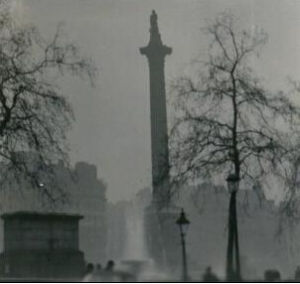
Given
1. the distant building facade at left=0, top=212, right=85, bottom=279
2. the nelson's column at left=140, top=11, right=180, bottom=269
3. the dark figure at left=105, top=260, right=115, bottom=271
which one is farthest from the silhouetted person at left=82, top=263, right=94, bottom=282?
the nelson's column at left=140, top=11, right=180, bottom=269

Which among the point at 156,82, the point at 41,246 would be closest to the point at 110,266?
the point at 41,246

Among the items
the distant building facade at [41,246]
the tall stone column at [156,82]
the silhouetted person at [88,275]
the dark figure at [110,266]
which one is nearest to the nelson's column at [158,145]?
the tall stone column at [156,82]

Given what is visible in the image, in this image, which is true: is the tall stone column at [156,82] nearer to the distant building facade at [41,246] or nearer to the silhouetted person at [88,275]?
the distant building facade at [41,246]

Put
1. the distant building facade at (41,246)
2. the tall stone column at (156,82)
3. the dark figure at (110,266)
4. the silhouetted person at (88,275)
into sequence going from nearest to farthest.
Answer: the silhouetted person at (88,275)
the dark figure at (110,266)
the distant building facade at (41,246)
the tall stone column at (156,82)

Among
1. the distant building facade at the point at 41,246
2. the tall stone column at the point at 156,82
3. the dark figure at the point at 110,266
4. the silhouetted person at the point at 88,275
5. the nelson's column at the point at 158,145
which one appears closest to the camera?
the silhouetted person at the point at 88,275

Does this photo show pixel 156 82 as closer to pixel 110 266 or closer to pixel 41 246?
pixel 41 246

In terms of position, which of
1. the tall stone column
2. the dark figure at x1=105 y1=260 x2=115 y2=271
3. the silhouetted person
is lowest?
the silhouetted person

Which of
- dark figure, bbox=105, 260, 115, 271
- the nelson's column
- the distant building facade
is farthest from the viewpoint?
the nelson's column

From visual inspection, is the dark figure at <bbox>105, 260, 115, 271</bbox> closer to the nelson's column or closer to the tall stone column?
the nelson's column

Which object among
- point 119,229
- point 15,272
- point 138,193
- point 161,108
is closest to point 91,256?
point 119,229
